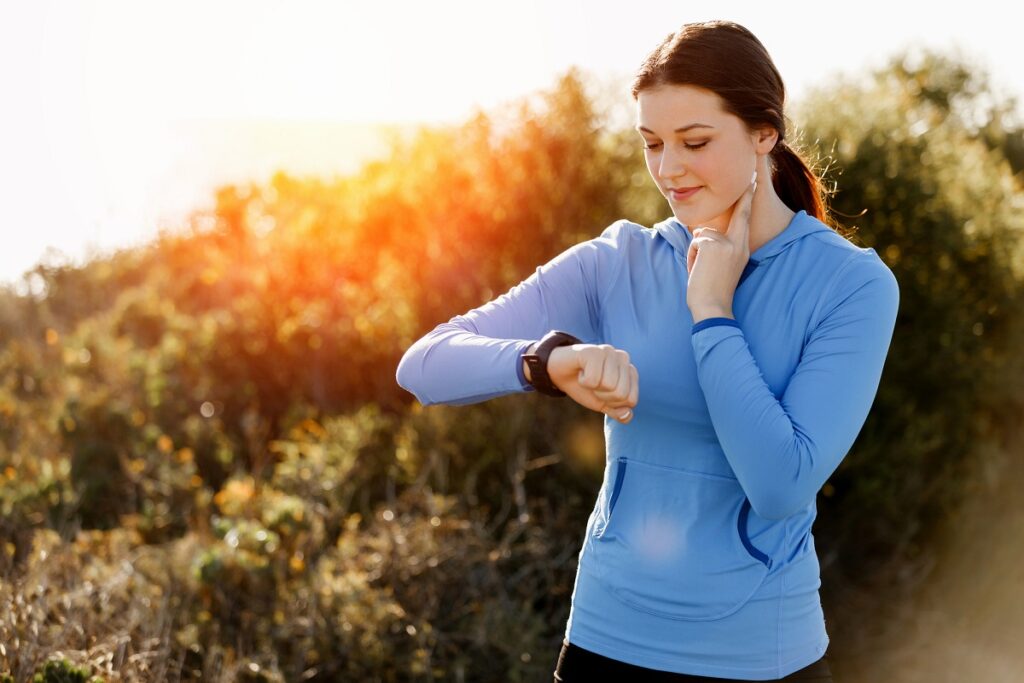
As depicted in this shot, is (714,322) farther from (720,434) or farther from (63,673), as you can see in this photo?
(63,673)

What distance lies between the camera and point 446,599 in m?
5.21

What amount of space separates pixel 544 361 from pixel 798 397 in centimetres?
44

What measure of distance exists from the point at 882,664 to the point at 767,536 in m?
4.79

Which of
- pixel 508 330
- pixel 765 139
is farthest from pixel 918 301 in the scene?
pixel 508 330

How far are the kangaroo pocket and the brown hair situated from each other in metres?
0.72

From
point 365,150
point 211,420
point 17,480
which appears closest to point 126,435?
point 211,420

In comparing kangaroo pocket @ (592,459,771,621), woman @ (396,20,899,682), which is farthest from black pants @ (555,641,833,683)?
kangaroo pocket @ (592,459,771,621)

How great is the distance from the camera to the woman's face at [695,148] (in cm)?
201

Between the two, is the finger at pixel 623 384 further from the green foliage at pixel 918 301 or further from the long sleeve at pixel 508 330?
the green foliage at pixel 918 301

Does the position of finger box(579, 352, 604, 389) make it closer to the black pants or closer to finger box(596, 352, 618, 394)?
finger box(596, 352, 618, 394)

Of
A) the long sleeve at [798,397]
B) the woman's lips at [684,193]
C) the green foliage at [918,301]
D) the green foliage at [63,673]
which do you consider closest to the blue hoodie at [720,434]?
the long sleeve at [798,397]

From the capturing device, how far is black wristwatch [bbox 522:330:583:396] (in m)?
1.85

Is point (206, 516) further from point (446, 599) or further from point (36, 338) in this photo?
point (36, 338)

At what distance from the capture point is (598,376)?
1757 mm
